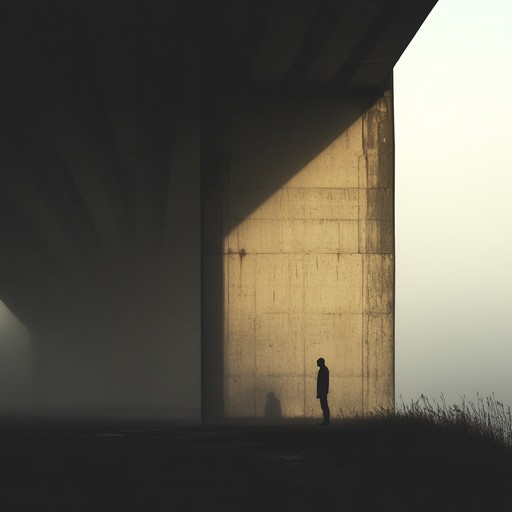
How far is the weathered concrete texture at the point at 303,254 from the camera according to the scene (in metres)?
23.9

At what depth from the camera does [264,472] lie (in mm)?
11141

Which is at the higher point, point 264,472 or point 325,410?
point 264,472

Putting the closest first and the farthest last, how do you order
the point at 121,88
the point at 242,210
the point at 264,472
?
1. the point at 264,472
2. the point at 121,88
3. the point at 242,210

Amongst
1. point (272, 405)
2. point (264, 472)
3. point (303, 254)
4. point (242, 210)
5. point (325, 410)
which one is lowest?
point (272, 405)

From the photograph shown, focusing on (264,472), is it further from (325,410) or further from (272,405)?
(272,405)

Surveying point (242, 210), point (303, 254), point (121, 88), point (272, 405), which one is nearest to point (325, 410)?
point (272, 405)

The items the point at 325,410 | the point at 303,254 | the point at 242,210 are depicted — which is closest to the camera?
the point at 325,410

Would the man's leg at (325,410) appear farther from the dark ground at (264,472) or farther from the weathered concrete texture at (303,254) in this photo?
the dark ground at (264,472)

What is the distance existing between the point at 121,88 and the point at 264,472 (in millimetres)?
13779

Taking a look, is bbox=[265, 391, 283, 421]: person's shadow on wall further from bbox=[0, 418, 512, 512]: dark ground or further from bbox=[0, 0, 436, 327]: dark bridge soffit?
bbox=[0, 418, 512, 512]: dark ground

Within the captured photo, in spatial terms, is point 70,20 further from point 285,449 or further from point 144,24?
point 285,449

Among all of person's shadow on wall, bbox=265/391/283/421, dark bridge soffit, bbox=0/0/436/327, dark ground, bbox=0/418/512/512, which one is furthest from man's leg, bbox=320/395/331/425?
dark bridge soffit, bbox=0/0/436/327

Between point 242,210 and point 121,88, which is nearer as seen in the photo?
point 121,88

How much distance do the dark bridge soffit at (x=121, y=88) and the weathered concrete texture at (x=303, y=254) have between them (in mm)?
710
